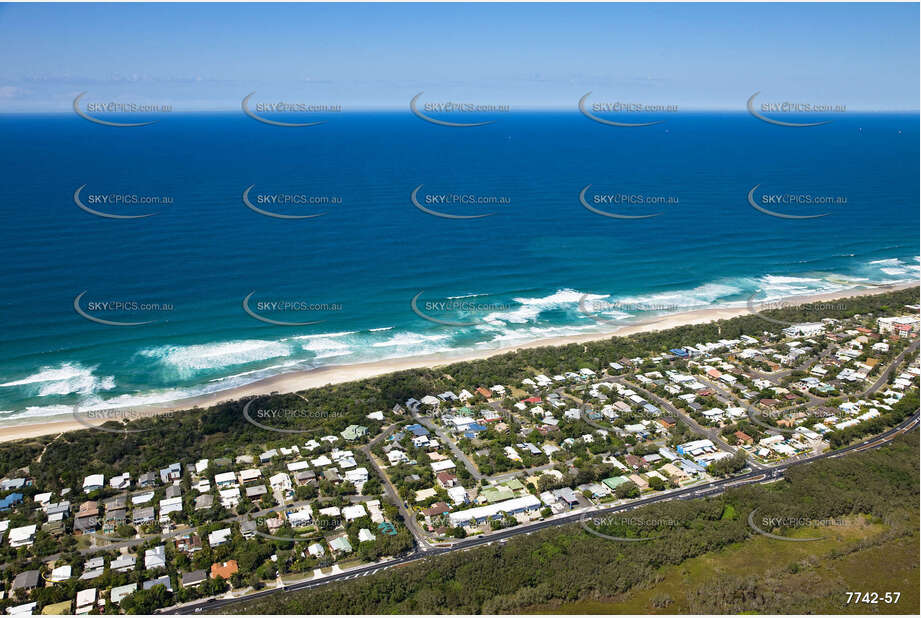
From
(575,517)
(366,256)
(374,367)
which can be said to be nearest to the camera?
(575,517)

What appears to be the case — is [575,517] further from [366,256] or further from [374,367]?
[366,256]

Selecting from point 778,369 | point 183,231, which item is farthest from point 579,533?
point 183,231

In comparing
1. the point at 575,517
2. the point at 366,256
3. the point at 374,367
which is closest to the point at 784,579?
the point at 575,517

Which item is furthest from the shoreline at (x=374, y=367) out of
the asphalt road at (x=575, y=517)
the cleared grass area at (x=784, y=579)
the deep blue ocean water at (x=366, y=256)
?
the cleared grass area at (x=784, y=579)

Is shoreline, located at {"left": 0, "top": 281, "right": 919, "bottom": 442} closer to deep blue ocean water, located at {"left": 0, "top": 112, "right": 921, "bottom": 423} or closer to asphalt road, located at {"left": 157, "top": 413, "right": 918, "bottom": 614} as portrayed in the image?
deep blue ocean water, located at {"left": 0, "top": 112, "right": 921, "bottom": 423}

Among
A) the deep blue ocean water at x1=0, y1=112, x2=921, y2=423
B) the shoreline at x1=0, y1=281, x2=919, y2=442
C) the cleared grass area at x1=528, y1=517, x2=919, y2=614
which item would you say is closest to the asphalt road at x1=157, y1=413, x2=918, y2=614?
the cleared grass area at x1=528, y1=517, x2=919, y2=614

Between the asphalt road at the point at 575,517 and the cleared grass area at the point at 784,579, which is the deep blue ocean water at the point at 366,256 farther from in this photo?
the cleared grass area at the point at 784,579

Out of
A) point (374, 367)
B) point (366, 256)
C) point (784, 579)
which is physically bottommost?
point (784, 579)
